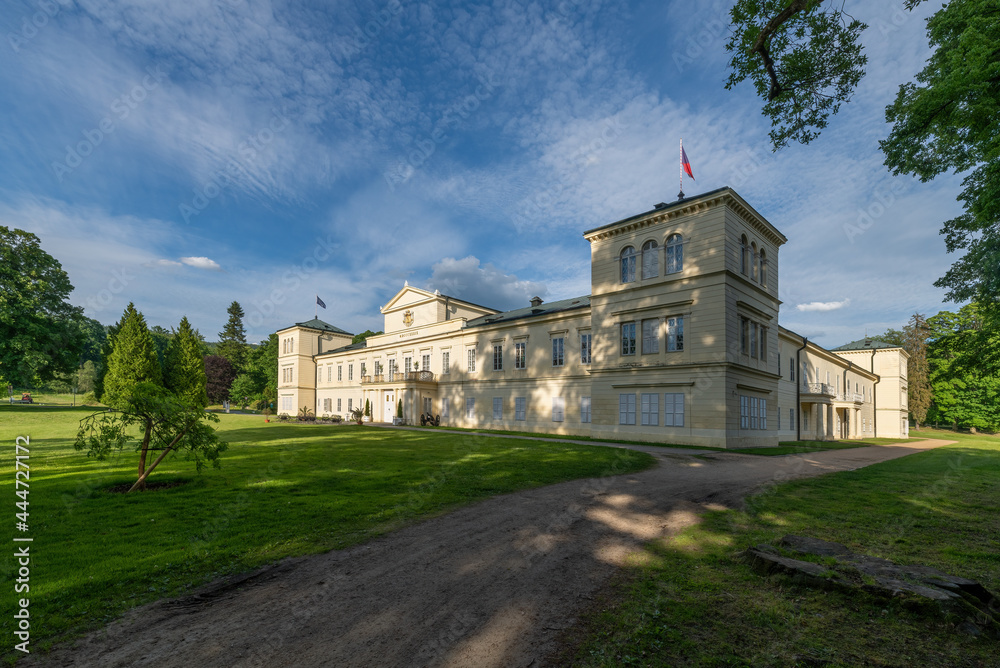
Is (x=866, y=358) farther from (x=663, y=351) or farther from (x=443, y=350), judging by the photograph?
(x=443, y=350)

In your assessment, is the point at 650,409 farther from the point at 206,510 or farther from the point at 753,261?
the point at 206,510

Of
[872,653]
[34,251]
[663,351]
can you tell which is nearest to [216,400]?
[34,251]

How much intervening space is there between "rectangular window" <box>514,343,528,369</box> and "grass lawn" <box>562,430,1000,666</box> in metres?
24.9

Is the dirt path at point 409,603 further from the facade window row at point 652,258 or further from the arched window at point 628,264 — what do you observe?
the arched window at point 628,264

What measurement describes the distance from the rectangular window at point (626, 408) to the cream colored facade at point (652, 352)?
0.06 m

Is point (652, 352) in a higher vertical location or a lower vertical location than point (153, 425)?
higher

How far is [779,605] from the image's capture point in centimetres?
453

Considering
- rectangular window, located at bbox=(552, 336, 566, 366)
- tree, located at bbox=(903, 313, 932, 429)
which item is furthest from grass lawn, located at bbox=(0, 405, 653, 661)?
tree, located at bbox=(903, 313, 932, 429)

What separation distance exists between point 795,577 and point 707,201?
21222mm

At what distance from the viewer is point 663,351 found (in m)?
24.0

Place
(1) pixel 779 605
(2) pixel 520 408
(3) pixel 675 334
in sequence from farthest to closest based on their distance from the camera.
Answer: (2) pixel 520 408, (3) pixel 675 334, (1) pixel 779 605

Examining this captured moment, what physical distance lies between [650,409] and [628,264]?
8.47m

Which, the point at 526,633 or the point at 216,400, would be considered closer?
the point at 526,633

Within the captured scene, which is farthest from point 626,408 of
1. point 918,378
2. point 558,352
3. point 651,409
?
point 918,378
